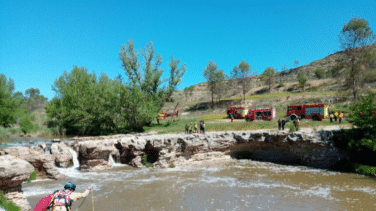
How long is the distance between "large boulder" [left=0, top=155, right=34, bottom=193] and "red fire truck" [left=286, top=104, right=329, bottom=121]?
33.1 meters

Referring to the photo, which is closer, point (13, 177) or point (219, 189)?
point (13, 177)

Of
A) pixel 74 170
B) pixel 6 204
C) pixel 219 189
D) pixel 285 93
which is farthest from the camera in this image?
pixel 285 93

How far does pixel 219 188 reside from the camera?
577 inches

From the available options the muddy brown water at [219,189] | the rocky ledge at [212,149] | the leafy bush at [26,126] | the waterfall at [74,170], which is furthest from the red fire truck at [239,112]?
the leafy bush at [26,126]

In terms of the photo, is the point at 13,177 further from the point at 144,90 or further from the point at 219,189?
the point at 144,90

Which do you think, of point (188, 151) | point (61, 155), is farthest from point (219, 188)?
point (61, 155)

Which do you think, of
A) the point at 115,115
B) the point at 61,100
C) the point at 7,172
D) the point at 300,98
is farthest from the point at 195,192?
the point at 300,98

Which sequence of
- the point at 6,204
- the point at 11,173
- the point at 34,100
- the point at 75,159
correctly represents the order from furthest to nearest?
the point at 34,100 → the point at 75,159 → the point at 11,173 → the point at 6,204

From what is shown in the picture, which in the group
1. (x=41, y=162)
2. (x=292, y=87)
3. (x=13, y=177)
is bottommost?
(x=41, y=162)

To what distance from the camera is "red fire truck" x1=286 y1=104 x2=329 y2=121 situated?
32781 millimetres

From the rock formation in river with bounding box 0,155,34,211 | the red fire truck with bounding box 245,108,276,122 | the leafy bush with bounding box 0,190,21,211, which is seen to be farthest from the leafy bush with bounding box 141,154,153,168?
the red fire truck with bounding box 245,108,276,122

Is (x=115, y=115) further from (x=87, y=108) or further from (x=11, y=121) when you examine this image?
(x=11, y=121)

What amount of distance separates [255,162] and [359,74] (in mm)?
21490

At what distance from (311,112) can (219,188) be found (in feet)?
82.3
